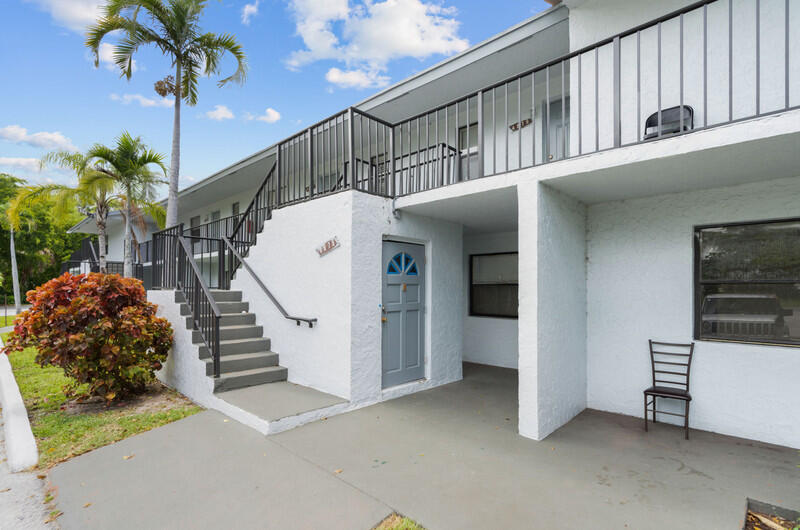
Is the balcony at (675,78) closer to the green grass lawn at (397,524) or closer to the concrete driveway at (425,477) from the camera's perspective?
the concrete driveway at (425,477)

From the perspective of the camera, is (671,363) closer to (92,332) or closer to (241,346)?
(241,346)

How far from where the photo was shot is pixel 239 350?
568 cm

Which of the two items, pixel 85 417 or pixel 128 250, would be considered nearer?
pixel 85 417

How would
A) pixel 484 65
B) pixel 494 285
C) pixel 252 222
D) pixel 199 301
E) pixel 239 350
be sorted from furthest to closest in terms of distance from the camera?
pixel 494 285
pixel 252 222
pixel 484 65
pixel 239 350
pixel 199 301

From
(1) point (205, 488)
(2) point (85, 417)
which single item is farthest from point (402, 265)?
(2) point (85, 417)

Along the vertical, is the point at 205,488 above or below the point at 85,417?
above

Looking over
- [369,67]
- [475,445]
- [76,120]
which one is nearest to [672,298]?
[475,445]

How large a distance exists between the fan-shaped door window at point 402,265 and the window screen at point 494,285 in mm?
2423

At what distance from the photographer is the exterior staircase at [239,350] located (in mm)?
5094

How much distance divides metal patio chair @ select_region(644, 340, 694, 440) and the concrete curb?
6342 millimetres

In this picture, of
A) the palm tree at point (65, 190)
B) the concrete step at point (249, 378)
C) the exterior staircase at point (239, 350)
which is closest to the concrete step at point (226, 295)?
the exterior staircase at point (239, 350)

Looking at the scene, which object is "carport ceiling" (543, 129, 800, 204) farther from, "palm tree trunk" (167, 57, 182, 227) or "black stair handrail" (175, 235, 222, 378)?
"palm tree trunk" (167, 57, 182, 227)

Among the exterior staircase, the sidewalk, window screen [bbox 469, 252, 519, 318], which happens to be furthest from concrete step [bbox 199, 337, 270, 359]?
window screen [bbox 469, 252, 519, 318]

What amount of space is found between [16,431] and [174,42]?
887 centimetres
